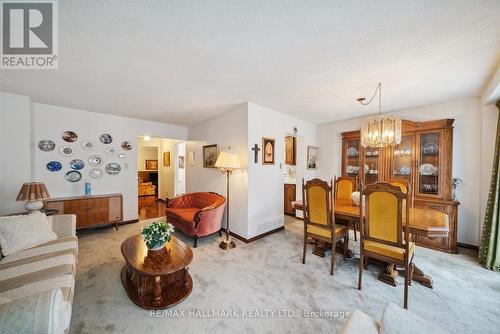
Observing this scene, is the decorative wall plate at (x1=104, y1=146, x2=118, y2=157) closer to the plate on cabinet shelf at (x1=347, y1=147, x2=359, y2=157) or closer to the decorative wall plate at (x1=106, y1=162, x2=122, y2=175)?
the decorative wall plate at (x1=106, y1=162, x2=122, y2=175)

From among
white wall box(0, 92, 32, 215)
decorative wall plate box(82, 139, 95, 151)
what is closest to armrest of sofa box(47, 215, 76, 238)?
white wall box(0, 92, 32, 215)

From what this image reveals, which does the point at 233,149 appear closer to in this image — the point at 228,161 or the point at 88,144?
the point at 228,161

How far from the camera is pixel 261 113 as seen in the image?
11.1 ft

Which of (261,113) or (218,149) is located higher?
(261,113)

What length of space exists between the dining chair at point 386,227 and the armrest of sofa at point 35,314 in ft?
8.02

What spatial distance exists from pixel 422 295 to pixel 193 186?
4.44m

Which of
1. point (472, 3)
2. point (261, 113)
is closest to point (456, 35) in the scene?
point (472, 3)

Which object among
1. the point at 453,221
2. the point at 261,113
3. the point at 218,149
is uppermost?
the point at 261,113

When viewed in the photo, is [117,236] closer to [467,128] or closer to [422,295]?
[422,295]

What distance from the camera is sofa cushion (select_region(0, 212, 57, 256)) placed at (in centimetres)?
178

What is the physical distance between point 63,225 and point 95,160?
1.91 m

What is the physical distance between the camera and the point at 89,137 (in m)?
3.71

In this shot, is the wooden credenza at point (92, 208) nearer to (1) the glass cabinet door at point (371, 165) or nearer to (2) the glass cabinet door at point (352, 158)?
(2) the glass cabinet door at point (352, 158)

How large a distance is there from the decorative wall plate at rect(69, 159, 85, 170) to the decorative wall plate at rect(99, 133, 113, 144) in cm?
56
